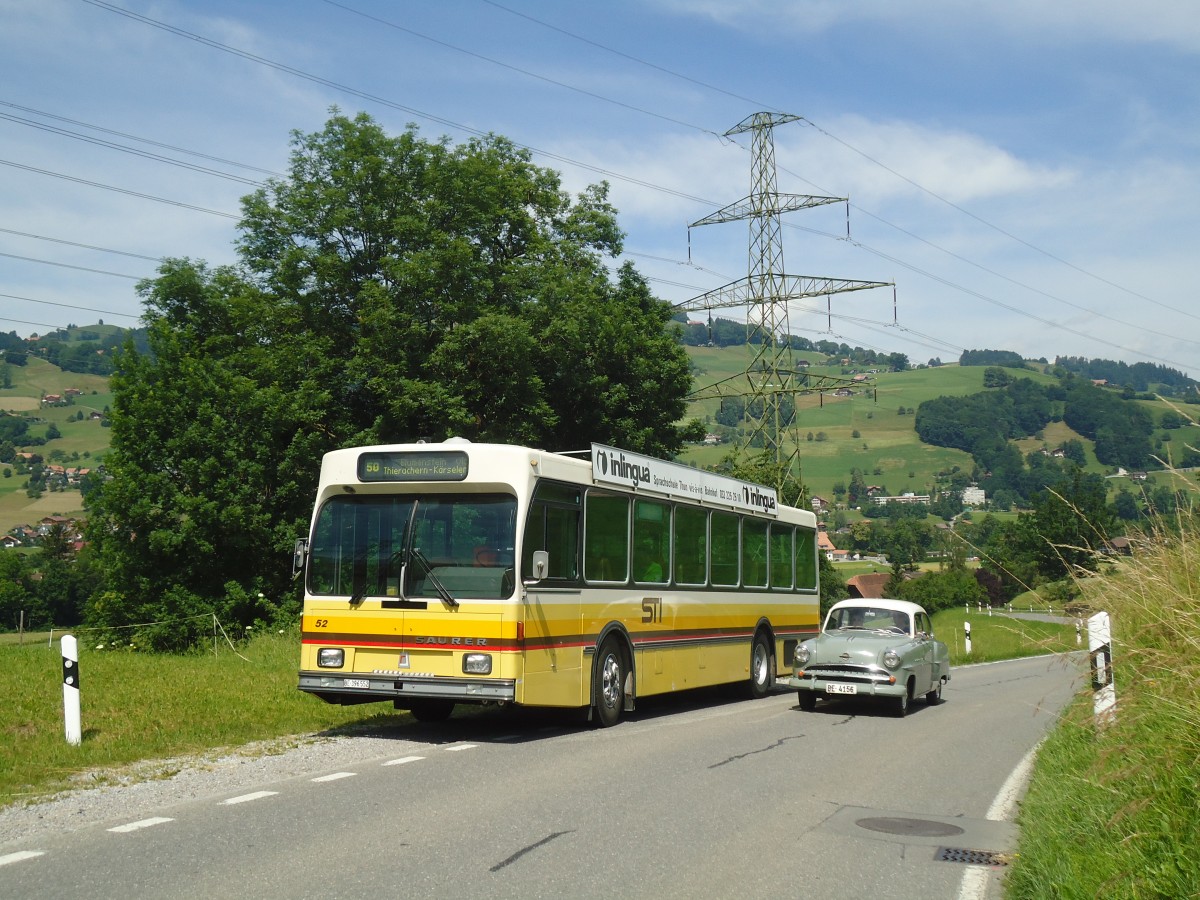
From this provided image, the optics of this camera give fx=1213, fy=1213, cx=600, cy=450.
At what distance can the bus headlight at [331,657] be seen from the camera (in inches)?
505

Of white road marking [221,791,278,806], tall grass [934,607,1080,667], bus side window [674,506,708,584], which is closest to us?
white road marking [221,791,278,806]

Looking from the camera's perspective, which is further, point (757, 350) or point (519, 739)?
point (757, 350)

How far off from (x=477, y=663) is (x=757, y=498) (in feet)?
30.2

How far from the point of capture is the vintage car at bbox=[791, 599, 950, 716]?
651 inches

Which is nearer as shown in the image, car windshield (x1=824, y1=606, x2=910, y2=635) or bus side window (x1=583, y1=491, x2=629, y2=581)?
bus side window (x1=583, y1=491, x2=629, y2=581)

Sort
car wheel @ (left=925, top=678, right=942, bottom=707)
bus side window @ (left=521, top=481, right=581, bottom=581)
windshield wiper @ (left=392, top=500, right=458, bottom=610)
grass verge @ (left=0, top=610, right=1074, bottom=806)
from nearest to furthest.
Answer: grass verge @ (left=0, top=610, right=1074, bottom=806) < windshield wiper @ (left=392, top=500, right=458, bottom=610) < bus side window @ (left=521, top=481, right=581, bottom=581) < car wheel @ (left=925, top=678, right=942, bottom=707)

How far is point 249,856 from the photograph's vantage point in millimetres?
7035

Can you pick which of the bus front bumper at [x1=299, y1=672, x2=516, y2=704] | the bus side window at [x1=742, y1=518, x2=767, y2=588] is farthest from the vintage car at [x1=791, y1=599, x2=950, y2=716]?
the bus front bumper at [x1=299, y1=672, x2=516, y2=704]

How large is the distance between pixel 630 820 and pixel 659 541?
26.0 feet

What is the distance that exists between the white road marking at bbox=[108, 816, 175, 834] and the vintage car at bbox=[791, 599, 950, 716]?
405 inches

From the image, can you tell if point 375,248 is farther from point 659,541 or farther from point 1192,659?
point 1192,659

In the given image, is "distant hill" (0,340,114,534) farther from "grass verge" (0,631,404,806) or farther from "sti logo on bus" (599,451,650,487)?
"sti logo on bus" (599,451,650,487)

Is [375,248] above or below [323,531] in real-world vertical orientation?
above

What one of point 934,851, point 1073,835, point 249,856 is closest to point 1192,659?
point 1073,835
